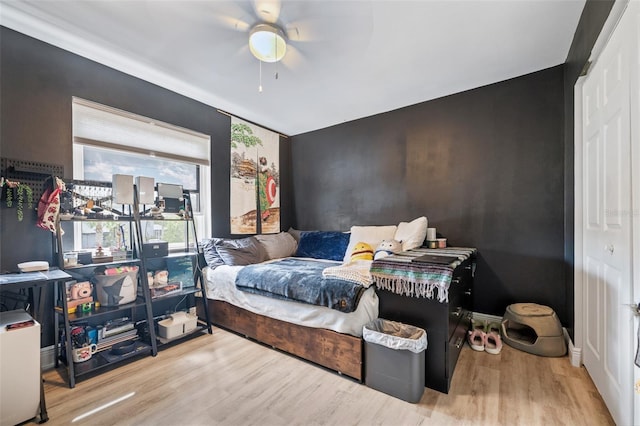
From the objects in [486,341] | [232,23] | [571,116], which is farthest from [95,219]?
[571,116]

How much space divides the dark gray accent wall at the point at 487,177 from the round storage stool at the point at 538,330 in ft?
0.90

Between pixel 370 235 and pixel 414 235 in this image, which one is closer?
pixel 414 235

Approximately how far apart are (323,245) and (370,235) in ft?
2.22

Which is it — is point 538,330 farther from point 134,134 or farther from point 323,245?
point 134,134

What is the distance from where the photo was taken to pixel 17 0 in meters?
1.70

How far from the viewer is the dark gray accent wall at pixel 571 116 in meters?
1.74

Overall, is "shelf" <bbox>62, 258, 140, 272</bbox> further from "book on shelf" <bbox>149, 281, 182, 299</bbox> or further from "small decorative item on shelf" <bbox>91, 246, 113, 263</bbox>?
"book on shelf" <bbox>149, 281, 182, 299</bbox>

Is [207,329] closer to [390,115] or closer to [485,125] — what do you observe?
[390,115]

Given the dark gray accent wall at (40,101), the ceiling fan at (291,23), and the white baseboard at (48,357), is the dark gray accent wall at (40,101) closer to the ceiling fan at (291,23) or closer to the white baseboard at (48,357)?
the white baseboard at (48,357)

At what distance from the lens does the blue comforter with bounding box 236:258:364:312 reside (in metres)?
1.92

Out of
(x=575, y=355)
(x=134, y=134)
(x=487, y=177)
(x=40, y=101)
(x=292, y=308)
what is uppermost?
(x=40, y=101)

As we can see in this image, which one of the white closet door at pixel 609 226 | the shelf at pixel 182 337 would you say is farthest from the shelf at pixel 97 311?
the white closet door at pixel 609 226

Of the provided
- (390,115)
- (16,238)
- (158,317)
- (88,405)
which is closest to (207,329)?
(158,317)

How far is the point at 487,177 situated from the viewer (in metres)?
2.75
